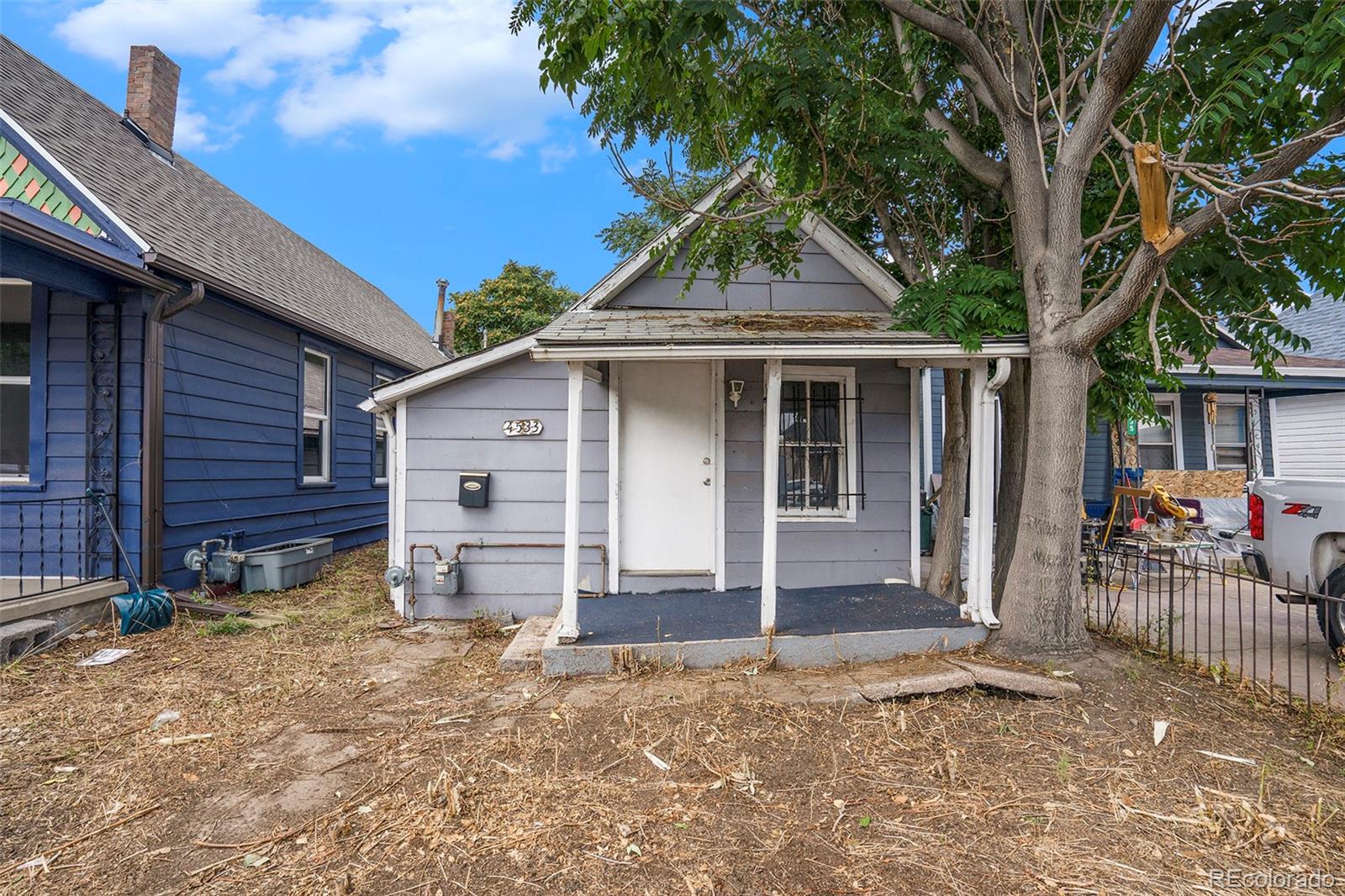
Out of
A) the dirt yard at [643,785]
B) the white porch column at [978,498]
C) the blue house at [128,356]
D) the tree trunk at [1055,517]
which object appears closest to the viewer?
the dirt yard at [643,785]

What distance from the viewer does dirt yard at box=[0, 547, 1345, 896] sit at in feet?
7.57

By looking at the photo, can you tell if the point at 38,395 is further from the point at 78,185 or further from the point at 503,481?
the point at 503,481

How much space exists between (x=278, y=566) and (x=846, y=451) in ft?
20.5

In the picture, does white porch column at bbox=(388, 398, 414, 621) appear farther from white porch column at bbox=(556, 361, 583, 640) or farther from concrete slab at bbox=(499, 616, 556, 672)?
white porch column at bbox=(556, 361, 583, 640)

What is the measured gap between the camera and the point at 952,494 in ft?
18.3

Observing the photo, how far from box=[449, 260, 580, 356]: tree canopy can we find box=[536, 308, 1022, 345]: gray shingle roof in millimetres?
16304

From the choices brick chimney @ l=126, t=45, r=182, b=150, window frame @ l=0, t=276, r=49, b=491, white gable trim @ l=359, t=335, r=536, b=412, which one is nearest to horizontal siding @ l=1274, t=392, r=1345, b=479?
white gable trim @ l=359, t=335, r=536, b=412

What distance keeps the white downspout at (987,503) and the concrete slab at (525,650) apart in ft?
11.0

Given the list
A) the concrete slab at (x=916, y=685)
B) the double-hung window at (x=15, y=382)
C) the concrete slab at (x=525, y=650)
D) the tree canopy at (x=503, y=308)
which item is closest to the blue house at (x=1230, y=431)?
the concrete slab at (x=916, y=685)

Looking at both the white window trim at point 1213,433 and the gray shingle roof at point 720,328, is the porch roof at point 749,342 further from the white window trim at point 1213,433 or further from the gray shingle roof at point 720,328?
→ the white window trim at point 1213,433

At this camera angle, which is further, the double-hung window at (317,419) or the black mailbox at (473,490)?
the double-hung window at (317,419)

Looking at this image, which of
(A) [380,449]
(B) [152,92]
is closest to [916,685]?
(A) [380,449]

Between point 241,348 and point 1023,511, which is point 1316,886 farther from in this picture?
point 241,348

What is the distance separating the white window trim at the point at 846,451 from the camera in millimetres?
5828
